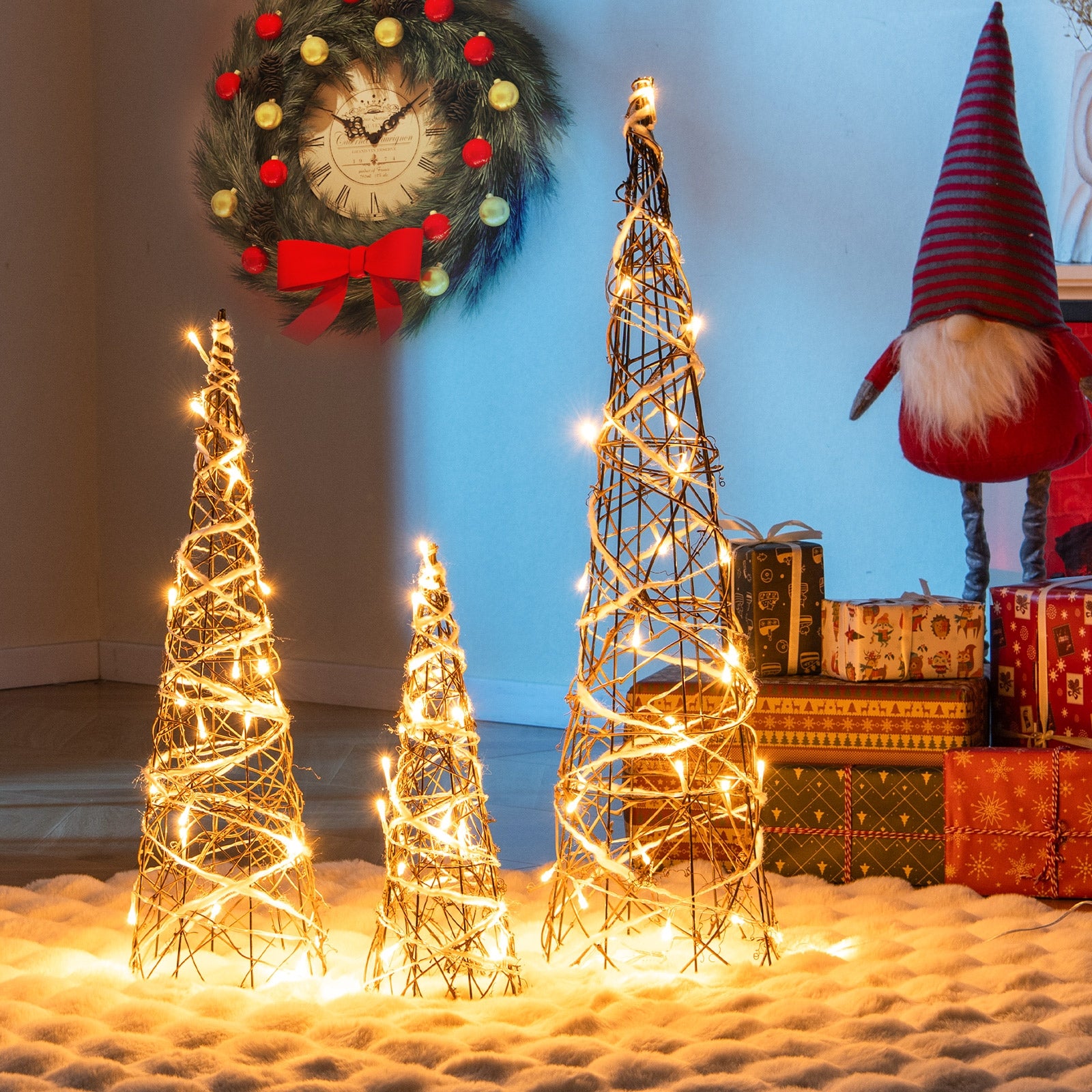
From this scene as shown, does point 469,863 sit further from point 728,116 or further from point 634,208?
point 728,116

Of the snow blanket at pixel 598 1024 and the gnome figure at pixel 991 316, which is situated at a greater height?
the gnome figure at pixel 991 316

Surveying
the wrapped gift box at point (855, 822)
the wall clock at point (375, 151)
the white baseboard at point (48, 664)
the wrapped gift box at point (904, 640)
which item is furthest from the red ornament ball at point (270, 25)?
the wrapped gift box at point (855, 822)

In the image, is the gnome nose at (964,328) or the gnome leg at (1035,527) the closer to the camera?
the gnome nose at (964,328)

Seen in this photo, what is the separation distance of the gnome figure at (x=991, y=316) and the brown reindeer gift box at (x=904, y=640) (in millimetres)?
363

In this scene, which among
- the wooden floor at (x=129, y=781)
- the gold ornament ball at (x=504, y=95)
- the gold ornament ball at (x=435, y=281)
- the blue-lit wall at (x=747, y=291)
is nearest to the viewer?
the wooden floor at (x=129, y=781)

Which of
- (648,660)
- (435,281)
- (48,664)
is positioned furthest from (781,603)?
(48,664)

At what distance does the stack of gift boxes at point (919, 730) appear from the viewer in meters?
1.53

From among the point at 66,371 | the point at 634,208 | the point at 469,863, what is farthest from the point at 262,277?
the point at 469,863

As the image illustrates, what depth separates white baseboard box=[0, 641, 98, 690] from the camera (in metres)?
3.11

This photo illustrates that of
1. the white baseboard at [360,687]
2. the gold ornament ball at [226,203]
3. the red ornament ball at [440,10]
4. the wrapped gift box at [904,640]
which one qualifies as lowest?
the white baseboard at [360,687]

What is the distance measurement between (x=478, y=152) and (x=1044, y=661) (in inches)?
59.8

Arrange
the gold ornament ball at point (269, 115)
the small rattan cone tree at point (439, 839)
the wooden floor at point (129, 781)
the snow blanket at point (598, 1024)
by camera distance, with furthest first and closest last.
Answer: the gold ornament ball at point (269, 115) → the wooden floor at point (129, 781) → the small rattan cone tree at point (439, 839) → the snow blanket at point (598, 1024)

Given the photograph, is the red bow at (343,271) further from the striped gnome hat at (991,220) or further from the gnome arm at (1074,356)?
the gnome arm at (1074,356)

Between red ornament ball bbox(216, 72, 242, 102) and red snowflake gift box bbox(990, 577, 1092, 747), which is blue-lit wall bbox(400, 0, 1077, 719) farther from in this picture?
red ornament ball bbox(216, 72, 242, 102)
